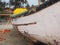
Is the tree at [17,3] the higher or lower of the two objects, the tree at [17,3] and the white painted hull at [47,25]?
the lower

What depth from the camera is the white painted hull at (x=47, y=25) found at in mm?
3000

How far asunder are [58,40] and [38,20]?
507 millimetres

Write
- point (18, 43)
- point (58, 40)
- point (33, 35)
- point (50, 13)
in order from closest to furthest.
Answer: point (58, 40)
point (50, 13)
point (33, 35)
point (18, 43)

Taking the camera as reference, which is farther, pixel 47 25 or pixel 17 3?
pixel 17 3

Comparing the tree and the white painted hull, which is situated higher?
the white painted hull

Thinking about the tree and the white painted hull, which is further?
the tree

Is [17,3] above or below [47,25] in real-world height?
below

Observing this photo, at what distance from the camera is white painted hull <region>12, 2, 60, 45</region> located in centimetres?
300

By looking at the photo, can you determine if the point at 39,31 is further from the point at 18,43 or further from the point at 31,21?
the point at 18,43

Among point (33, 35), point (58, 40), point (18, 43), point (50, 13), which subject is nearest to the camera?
point (58, 40)

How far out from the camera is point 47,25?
3.12 m

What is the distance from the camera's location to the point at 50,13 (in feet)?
10.3

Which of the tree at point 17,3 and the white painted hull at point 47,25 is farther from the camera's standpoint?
the tree at point 17,3

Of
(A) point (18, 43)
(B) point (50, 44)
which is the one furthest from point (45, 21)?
(A) point (18, 43)
